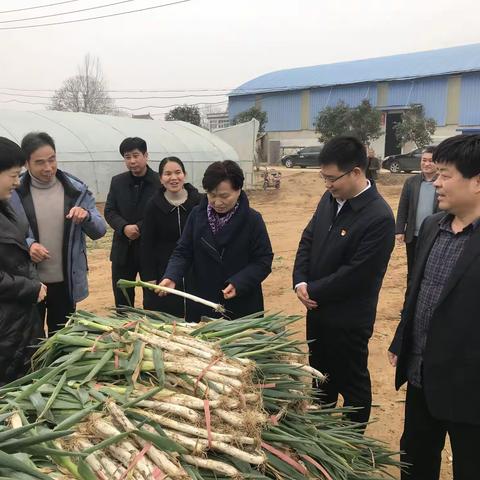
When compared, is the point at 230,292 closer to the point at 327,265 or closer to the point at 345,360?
the point at 327,265

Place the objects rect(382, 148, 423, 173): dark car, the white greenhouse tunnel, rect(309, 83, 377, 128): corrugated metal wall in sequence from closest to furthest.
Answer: the white greenhouse tunnel
rect(382, 148, 423, 173): dark car
rect(309, 83, 377, 128): corrugated metal wall

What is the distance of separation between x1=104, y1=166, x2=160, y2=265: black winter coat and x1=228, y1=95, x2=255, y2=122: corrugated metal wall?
4458 centimetres

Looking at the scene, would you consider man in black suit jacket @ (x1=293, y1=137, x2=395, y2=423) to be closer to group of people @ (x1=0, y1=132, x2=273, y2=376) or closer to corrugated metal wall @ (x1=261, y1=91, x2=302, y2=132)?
group of people @ (x1=0, y1=132, x2=273, y2=376)

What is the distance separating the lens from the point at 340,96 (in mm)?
42000

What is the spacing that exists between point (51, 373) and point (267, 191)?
58.6ft

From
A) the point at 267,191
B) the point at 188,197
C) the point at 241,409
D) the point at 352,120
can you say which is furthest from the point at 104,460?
the point at 352,120

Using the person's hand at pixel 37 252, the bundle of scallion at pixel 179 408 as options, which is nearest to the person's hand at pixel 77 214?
the person's hand at pixel 37 252

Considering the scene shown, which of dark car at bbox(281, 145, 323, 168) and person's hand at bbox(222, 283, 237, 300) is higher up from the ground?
person's hand at bbox(222, 283, 237, 300)

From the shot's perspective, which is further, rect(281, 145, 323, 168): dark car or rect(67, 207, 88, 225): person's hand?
rect(281, 145, 323, 168): dark car

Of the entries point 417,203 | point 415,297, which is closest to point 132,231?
point 415,297

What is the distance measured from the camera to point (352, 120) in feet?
87.1

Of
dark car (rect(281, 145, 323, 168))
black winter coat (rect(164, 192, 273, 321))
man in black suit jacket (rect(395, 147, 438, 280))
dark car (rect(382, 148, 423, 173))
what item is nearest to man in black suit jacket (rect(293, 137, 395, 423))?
black winter coat (rect(164, 192, 273, 321))

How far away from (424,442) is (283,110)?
44166 millimetres

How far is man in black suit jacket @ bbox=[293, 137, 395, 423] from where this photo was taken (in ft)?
8.80
